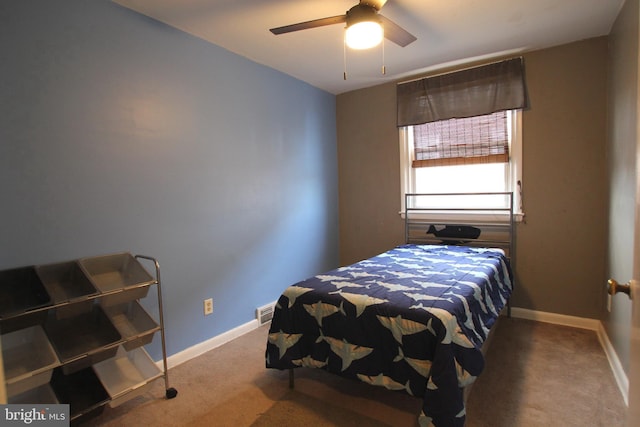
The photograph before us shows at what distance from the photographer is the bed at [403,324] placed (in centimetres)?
152

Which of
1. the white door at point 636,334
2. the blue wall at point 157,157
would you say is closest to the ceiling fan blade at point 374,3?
the white door at point 636,334

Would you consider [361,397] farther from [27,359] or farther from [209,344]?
[27,359]

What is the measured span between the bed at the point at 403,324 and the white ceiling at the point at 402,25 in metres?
1.71

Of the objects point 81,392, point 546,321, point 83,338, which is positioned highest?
point 83,338

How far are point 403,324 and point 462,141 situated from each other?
235cm

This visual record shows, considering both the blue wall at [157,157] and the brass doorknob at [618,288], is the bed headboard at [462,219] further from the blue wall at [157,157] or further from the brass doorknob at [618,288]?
the brass doorknob at [618,288]

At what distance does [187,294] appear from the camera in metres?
2.52

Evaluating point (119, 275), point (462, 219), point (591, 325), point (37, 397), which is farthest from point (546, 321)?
point (37, 397)

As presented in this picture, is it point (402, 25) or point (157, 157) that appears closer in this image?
point (157, 157)

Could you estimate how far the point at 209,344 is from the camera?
8.72 ft

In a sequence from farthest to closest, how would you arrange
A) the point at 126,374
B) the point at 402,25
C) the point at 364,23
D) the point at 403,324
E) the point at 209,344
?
the point at 209,344, the point at 402,25, the point at 126,374, the point at 364,23, the point at 403,324

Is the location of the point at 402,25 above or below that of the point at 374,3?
above

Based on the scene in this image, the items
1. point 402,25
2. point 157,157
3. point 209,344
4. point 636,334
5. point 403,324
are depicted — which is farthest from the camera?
point 209,344

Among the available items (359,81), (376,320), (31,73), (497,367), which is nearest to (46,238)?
(31,73)
